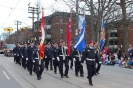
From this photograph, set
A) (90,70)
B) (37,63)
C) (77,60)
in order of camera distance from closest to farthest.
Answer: (90,70), (37,63), (77,60)

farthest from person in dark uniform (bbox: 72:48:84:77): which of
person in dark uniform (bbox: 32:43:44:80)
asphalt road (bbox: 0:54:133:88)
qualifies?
person in dark uniform (bbox: 32:43:44:80)

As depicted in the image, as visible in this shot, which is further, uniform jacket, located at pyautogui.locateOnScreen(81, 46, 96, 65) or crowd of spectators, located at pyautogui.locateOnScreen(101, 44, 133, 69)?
crowd of spectators, located at pyautogui.locateOnScreen(101, 44, 133, 69)

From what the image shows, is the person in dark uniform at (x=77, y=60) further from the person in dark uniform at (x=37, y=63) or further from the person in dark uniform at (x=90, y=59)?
the person in dark uniform at (x=90, y=59)

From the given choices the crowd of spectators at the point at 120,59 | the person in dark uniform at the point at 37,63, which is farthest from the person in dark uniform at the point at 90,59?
the crowd of spectators at the point at 120,59

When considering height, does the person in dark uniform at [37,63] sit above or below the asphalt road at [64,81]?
above

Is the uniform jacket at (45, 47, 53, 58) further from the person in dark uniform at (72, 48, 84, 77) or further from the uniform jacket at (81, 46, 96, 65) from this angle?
the uniform jacket at (81, 46, 96, 65)

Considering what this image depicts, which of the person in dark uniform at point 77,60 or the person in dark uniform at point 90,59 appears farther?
the person in dark uniform at point 77,60

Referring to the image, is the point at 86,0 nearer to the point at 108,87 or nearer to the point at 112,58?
the point at 112,58

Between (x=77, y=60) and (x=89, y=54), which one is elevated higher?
(x=89, y=54)

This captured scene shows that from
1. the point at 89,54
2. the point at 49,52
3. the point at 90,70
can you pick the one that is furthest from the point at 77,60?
the point at 49,52

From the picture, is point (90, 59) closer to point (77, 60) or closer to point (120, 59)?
point (77, 60)

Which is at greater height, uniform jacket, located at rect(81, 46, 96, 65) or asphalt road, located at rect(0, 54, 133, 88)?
uniform jacket, located at rect(81, 46, 96, 65)

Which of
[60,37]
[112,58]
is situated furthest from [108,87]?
[60,37]

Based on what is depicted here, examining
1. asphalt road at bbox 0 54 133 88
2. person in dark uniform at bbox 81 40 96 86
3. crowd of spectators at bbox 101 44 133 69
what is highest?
person in dark uniform at bbox 81 40 96 86
